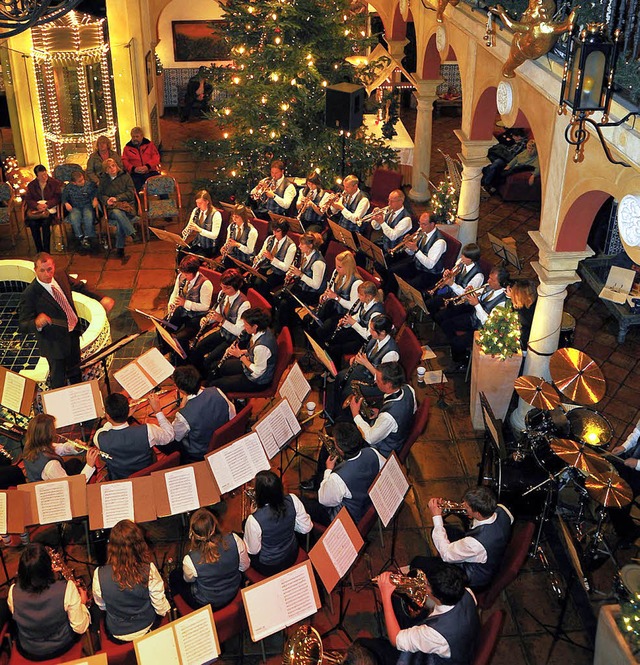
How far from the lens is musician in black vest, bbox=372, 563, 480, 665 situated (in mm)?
4879

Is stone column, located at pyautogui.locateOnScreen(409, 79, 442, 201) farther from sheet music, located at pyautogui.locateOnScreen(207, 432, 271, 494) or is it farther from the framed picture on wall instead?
sheet music, located at pyautogui.locateOnScreen(207, 432, 271, 494)

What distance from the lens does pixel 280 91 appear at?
1127 centimetres

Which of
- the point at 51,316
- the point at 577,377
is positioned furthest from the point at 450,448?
the point at 51,316

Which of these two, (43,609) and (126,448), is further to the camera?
(126,448)

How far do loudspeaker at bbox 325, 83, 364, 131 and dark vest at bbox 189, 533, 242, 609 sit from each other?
6.64 m

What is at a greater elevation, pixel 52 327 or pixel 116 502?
pixel 116 502

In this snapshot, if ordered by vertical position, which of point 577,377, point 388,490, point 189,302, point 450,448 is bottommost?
point 450,448

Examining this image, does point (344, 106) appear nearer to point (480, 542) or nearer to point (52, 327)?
point (52, 327)

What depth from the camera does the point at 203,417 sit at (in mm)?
6961

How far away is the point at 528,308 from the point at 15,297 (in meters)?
6.48

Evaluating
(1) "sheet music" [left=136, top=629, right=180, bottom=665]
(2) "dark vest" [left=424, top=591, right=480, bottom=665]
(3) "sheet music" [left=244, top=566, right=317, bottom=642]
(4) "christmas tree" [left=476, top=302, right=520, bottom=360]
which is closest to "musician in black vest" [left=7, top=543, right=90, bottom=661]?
(1) "sheet music" [left=136, top=629, right=180, bottom=665]

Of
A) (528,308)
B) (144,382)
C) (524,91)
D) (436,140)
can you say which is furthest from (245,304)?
(436,140)

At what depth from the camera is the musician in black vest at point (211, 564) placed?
5.31 metres

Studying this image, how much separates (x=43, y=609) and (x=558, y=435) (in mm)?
4084
